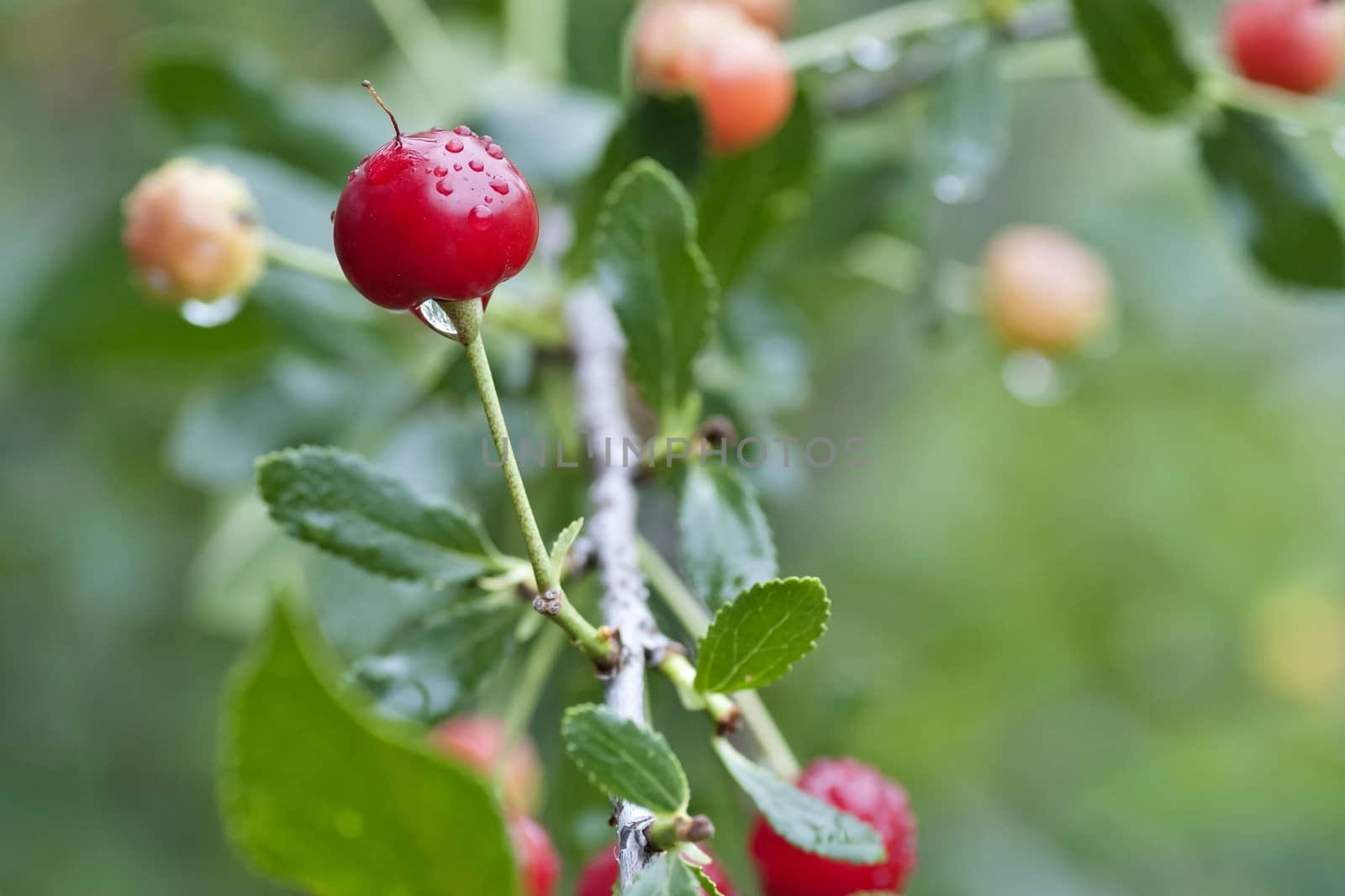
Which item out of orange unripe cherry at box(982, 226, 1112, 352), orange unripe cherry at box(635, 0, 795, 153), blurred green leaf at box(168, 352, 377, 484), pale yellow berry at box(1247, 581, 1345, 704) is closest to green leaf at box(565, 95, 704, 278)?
orange unripe cherry at box(635, 0, 795, 153)

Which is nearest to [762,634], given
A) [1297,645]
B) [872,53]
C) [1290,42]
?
[872,53]

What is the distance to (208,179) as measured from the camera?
3.24 ft

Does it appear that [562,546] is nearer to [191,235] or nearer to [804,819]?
[804,819]

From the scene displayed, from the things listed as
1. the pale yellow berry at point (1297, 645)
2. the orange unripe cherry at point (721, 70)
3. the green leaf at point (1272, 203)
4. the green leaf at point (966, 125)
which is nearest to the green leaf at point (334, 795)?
the orange unripe cherry at point (721, 70)

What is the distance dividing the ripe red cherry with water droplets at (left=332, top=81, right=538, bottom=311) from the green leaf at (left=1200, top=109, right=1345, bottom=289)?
35.4 inches

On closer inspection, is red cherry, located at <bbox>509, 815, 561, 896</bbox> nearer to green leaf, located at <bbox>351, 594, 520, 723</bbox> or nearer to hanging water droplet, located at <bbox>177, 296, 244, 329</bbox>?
green leaf, located at <bbox>351, 594, 520, 723</bbox>

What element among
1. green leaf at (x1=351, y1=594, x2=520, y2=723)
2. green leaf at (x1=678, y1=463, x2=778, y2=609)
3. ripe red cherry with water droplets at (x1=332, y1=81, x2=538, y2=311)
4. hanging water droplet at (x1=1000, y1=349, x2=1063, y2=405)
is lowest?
hanging water droplet at (x1=1000, y1=349, x2=1063, y2=405)

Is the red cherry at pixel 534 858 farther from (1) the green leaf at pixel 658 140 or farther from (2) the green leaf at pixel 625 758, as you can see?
(1) the green leaf at pixel 658 140

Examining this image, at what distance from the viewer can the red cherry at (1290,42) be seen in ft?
3.78

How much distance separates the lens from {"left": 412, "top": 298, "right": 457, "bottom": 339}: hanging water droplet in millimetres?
585

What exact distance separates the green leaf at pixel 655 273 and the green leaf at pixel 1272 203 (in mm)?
689

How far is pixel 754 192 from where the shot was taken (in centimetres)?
111

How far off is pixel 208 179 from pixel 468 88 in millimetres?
752

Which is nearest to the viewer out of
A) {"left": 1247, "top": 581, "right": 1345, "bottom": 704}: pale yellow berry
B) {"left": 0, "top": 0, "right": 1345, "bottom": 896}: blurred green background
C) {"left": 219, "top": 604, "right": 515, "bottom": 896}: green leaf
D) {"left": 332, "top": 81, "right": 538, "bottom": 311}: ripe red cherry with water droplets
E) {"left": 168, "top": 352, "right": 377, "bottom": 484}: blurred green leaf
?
{"left": 219, "top": 604, "right": 515, "bottom": 896}: green leaf
